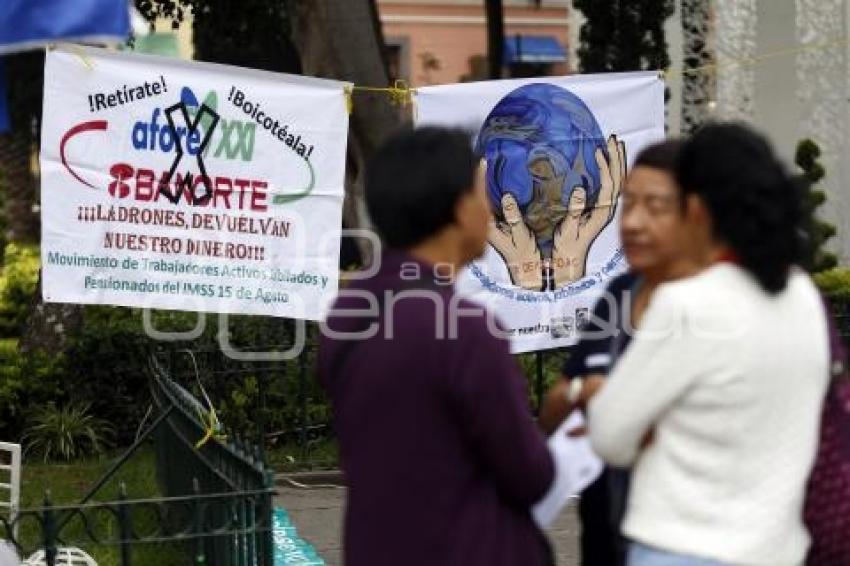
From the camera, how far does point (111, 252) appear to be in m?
7.30

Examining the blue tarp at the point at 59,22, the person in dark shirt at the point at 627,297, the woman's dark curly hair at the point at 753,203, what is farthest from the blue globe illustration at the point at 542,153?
the woman's dark curly hair at the point at 753,203

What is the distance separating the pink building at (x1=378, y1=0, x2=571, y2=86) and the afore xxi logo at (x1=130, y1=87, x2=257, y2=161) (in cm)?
2945

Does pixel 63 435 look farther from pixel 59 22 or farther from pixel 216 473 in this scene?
pixel 59 22

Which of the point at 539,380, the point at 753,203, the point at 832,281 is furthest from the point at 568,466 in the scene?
the point at 832,281

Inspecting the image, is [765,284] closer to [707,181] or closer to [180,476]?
[707,181]

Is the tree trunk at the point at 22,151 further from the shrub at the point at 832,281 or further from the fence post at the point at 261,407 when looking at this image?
the shrub at the point at 832,281

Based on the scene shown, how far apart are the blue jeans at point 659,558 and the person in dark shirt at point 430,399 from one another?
19cm

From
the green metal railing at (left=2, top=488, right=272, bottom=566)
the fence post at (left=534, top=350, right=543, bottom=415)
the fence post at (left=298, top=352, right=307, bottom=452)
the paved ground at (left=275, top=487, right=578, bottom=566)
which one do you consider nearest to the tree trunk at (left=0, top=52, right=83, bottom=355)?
the fence post at (left=298, top=352, right=307, bottom=452)

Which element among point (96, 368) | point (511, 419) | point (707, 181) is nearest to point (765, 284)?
point (707, 181)

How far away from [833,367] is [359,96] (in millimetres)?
8561

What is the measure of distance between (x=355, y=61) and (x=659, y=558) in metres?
9.16

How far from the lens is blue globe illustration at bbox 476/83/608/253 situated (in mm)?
8031

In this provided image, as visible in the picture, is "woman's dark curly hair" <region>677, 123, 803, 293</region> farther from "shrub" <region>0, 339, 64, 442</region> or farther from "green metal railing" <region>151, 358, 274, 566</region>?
"shrub" <region>0, 339, 64, 442</region>

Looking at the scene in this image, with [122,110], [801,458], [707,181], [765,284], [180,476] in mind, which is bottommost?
[180,476]
